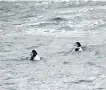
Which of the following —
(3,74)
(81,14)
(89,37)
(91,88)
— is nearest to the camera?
(91,88)

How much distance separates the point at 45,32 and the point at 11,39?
14.6ft

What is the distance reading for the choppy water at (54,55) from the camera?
1952 cm

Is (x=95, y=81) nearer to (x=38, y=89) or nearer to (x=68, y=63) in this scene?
(x=38, y=89)

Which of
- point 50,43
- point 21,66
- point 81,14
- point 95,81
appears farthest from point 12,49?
point 81,14

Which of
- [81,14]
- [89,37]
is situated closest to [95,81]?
[89,37]

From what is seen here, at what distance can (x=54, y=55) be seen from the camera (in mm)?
26281

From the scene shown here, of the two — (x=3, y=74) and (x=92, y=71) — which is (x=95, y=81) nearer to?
(x=92, y=71)

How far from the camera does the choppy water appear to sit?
64.0ft

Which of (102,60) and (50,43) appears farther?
(50,43)

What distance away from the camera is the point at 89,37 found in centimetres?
3300

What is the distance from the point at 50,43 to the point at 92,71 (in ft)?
32.7

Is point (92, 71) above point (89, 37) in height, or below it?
below

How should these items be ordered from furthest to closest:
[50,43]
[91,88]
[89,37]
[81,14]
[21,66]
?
[81,14] → [89,37] → [50,43] → [21,66] → [91,88]

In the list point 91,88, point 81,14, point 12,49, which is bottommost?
point 91,88
